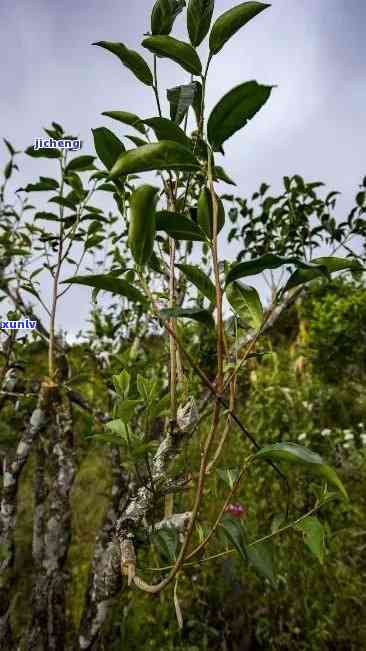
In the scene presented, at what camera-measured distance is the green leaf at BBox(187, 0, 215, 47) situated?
1.86 ft

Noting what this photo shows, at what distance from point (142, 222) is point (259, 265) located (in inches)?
6.0

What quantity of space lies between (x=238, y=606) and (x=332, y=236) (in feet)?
6.64

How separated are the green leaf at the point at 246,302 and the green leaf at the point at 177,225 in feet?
0.40

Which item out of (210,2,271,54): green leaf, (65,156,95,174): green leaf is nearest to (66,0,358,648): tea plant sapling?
(210,2,271,54): green leaf

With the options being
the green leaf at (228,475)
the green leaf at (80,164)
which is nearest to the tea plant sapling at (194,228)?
the green leaf at (228,475)

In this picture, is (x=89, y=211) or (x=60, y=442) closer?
(x=89, y=211)

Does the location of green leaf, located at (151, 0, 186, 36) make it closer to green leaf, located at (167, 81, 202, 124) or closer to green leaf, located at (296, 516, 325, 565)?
green leaf, located at (167, 81, 202, 124)

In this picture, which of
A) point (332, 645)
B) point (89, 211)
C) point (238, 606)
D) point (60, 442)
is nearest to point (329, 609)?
point (332, 645)

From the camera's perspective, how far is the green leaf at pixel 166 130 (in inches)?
19.9

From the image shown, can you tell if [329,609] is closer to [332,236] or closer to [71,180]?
[332,236]

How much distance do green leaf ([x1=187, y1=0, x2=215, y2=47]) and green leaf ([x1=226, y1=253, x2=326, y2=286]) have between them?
0.34 m

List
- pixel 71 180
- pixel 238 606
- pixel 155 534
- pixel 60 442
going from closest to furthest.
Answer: pixel 155 534 → pixel 71 180 → pixel 60 442 → pixel 238 606

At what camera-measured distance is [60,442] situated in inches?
65.4

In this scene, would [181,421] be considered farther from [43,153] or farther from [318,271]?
[43,153]
